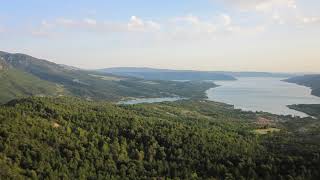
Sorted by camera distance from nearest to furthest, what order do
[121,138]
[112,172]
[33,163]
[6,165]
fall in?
[6,165], [33,163], [112,172], [121,138]

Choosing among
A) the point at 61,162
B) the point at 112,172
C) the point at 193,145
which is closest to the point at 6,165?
the point at 61,162

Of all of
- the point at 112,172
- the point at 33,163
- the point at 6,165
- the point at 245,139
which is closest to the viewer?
the point at 6,165

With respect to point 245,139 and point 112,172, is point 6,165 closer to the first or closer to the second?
point 112,172

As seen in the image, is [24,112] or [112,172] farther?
[24,112]

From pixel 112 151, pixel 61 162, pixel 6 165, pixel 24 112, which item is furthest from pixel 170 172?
Answer: pixel 24 112

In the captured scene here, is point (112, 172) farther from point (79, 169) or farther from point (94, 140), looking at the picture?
point (94, 140)

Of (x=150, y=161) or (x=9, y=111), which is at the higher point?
(x=9, y=111)
